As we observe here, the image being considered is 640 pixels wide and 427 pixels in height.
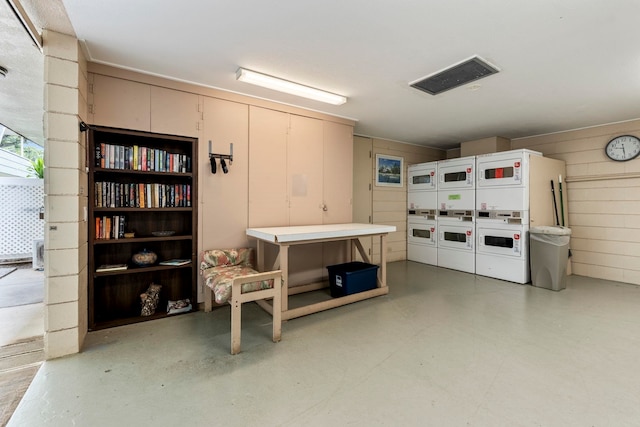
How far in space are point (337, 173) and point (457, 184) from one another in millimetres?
2434

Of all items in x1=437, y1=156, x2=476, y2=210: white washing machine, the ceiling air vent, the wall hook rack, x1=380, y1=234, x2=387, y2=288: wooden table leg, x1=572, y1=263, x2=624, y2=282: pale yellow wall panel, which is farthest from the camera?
x1=437, y1=156, x2=476, y2=210: white washing machine

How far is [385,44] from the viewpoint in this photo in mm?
2420

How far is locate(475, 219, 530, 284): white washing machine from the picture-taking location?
4.46m

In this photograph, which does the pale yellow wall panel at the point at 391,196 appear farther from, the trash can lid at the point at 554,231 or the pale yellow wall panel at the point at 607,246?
the pale yellow wall panel at the point at 607,246

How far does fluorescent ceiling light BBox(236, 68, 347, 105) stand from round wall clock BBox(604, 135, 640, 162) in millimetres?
4404

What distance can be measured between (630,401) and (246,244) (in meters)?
3.48

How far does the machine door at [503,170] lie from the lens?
14.5 ft

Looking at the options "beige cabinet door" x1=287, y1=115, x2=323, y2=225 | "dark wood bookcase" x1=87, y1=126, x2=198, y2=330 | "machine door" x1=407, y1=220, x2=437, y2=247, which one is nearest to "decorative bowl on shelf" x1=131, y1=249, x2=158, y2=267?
"dark wood bookcase" x1=87, y1=126, x2=198, y2=330

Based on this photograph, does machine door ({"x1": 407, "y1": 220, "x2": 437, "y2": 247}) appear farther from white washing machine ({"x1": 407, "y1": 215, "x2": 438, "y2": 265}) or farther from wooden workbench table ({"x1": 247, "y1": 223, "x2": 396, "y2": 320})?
wooden workbench table ({"x1": 247, "y1": 223, "x2": 396, "y2": 320})

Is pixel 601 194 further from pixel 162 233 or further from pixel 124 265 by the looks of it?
pixel 124 265

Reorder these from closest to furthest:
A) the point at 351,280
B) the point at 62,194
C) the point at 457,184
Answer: the point at 62,194 < the point at 351,280 < the point at 457,184

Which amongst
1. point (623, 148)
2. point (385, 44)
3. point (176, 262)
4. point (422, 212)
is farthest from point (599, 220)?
point (176, 262)

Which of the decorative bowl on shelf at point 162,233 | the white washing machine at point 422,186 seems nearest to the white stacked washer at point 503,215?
the white washing machine at point 422,186

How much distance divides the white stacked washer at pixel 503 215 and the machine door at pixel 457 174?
13cm
